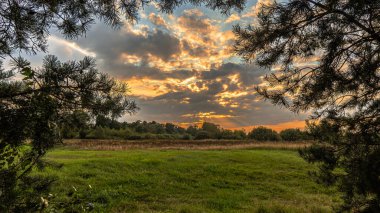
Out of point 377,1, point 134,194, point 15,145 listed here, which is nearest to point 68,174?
point 134,194

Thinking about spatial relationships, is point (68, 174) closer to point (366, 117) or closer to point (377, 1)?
point (366, 117)

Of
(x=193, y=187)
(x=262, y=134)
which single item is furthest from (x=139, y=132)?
(x=193, y=187)

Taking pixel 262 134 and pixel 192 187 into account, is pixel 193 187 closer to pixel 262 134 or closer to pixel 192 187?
pixel 192 187

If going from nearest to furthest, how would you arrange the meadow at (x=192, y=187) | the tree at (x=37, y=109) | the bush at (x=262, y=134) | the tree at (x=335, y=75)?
1. the tree at (x=37, y=109)
2. the tree at (x=335, y=75)
3. the meadow at (x=192, y=187)
4. the bush at (x=262, y=134)

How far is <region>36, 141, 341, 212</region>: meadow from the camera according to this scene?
30.8 ft

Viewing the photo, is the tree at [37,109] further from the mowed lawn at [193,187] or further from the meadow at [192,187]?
the mowed lawn at [193,187]

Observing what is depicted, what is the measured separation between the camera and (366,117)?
240 inches

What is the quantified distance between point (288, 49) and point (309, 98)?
1.11m

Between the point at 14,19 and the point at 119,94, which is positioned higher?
the point at 14,19

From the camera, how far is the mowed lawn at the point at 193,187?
30.8 ft

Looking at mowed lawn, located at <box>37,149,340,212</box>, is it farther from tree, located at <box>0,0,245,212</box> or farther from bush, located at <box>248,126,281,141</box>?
bush, located at <box>248,126,281,141</box>

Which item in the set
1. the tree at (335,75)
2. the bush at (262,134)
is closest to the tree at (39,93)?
the tree at (335,75)

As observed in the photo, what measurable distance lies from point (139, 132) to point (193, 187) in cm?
5291

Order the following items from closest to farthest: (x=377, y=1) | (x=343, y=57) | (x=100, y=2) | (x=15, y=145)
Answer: (x=15, y=145)
(x=377, y=1)
(x=100, y=2)
(x=343, y=57)
